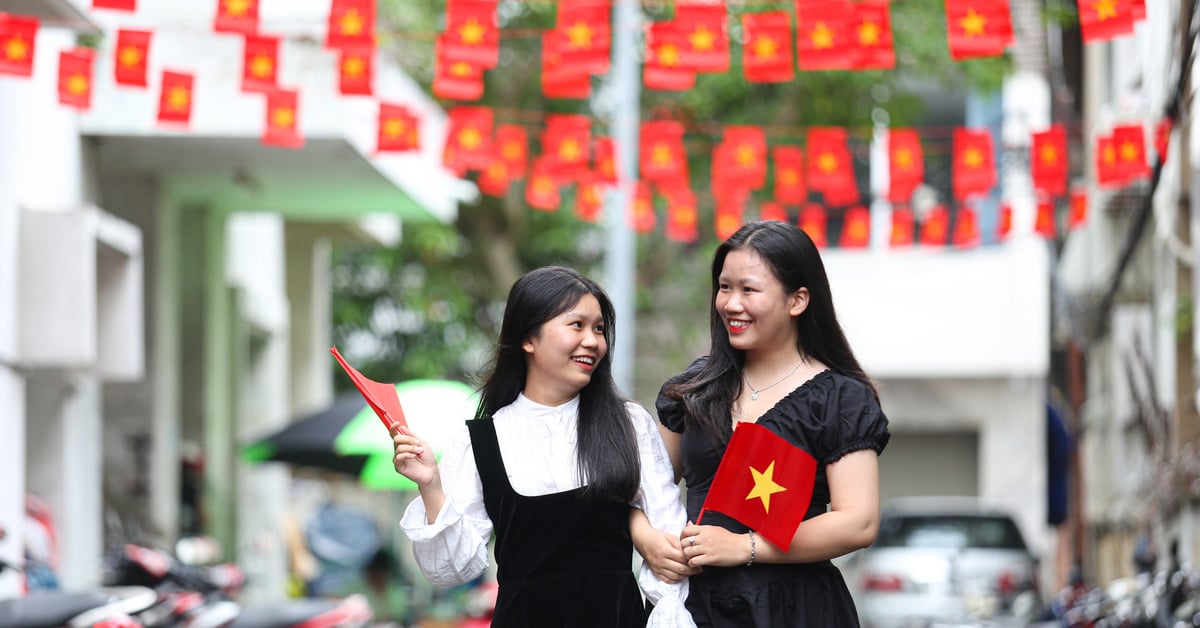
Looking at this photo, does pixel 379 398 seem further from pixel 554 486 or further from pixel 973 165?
pixel 973 165

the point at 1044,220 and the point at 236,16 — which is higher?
the point at 236,16

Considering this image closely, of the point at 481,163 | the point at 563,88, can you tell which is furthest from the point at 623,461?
the point at 481,163

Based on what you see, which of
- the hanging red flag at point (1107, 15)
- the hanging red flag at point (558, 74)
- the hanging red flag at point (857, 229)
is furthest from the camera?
the hanging red flag at point (857, 229)

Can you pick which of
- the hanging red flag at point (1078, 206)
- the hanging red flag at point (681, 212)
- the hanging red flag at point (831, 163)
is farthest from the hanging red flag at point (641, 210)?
the hanging red flag at point (1078, 206)

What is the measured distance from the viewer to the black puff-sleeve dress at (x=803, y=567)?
412 centimetres

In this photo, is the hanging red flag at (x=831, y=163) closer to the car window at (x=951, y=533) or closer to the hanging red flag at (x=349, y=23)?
the car window at (x=951, y=533)

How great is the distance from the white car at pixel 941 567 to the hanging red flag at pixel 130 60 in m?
6.94

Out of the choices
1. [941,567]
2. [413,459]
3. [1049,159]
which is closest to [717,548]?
[413,459]

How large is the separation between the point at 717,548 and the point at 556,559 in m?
0.39

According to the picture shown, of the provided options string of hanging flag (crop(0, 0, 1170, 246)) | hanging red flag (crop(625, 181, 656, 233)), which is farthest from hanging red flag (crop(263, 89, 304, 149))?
hanging red flag (crop(625, 181, 656, 233))

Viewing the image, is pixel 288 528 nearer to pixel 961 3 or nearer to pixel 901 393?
pixel 901 393

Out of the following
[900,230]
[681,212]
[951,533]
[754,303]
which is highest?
[681,212]

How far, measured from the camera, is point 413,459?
425cm

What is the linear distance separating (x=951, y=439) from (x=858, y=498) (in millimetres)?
23140
